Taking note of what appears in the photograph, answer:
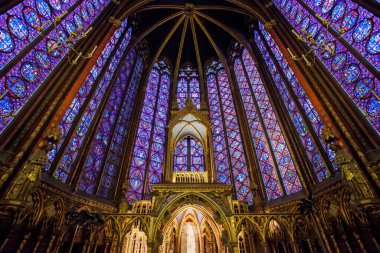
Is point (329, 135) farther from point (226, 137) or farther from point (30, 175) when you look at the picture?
point (30, 175)

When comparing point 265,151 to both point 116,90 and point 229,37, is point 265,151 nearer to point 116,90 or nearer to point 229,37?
point 116,90

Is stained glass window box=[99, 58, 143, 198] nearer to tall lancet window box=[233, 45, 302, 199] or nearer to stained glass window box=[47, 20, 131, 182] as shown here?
stained glass window box=[47, 20, 131, 182]

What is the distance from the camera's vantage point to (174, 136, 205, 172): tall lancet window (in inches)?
521

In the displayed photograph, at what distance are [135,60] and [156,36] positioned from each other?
4162 millimetres

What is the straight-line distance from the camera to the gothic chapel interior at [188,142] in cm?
655

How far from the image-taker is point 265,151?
12328 mm

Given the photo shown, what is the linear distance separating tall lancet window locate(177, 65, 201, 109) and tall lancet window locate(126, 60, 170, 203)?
1.09 metres

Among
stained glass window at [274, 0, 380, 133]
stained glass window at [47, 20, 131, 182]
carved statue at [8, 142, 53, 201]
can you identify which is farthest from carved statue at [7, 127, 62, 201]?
stained glass window at [274, 0, 380, 133]

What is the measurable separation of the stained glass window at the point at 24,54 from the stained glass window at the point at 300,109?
967 cm

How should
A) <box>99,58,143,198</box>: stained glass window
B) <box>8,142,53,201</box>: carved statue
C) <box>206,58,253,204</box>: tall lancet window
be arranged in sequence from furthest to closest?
<box>206,58,253,204</box>: tall lancet window, <box>99,58,143,198</box>: stained glass window, <box>8,142,53,201</box>: carved statue

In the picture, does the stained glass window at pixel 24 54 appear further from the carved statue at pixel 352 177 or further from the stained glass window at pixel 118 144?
the carved statue at pixel 352 177

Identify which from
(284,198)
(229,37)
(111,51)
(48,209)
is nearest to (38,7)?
(111,51)

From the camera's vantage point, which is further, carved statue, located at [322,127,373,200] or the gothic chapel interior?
the gothic chapel interior

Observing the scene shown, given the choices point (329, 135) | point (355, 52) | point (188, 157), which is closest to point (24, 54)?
point (188, 157)
